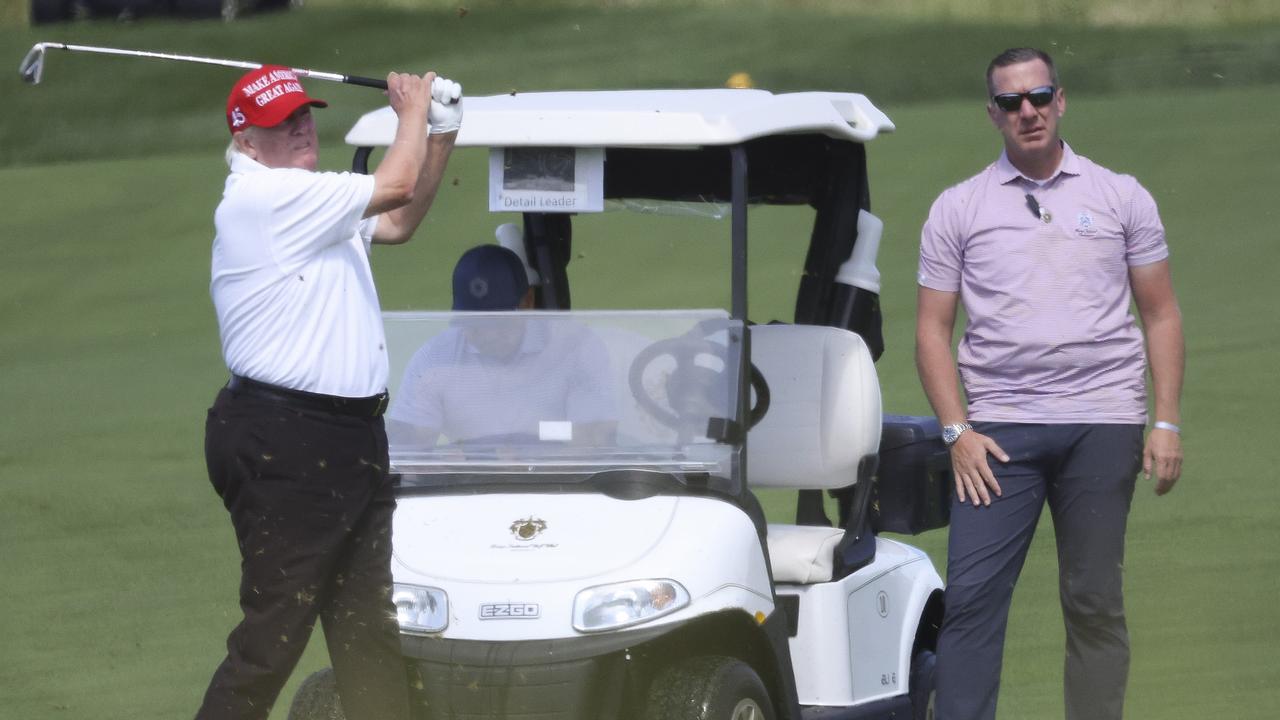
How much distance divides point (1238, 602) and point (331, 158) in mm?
15175

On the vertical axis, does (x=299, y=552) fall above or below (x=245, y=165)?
below

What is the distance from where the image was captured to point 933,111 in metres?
23.9

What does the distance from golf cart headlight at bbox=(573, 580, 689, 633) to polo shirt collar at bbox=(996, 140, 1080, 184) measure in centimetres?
132

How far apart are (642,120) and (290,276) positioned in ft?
2.94

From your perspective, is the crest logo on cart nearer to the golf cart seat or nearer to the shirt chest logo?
the golf cart seat

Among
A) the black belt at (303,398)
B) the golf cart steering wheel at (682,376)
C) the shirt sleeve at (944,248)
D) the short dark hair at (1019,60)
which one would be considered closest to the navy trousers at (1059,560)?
the shirt sleeve at (944,248)

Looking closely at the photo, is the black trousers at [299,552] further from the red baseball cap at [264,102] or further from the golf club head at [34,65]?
the golf club head at [34,65]

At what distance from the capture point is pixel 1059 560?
4.61m

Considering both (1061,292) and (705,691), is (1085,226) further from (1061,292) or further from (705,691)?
(705,691)

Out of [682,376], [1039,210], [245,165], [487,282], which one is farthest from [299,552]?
[1039,210]

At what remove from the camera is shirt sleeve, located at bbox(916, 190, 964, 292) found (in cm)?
476

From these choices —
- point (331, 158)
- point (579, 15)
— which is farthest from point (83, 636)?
point (579, 15)

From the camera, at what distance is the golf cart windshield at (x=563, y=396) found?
4.41m

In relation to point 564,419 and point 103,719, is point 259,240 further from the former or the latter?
point 103,719
